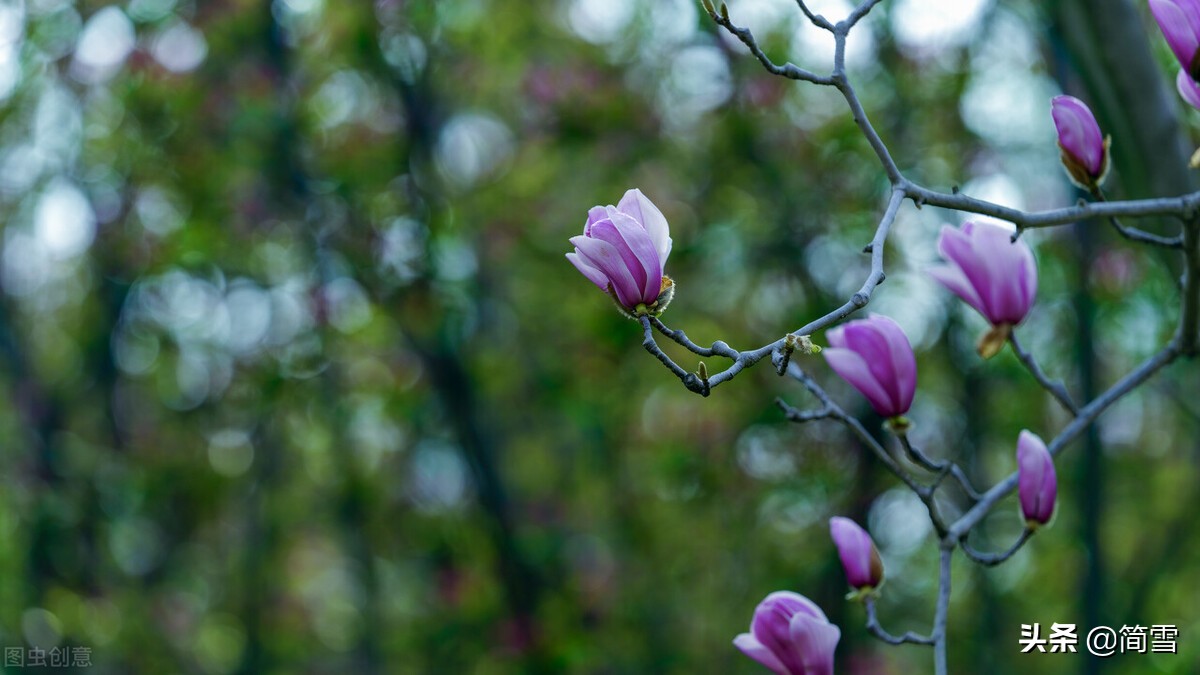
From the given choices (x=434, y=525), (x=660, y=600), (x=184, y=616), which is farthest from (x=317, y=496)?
(x=660, y=600)

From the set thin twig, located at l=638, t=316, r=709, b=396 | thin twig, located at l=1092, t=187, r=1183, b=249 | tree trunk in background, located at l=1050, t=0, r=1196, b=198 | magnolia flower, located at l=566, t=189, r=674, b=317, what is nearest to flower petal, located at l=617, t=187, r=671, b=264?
magnolia flower, located at l=566, t=189, r=674, b=317

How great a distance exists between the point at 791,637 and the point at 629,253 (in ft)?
1.44

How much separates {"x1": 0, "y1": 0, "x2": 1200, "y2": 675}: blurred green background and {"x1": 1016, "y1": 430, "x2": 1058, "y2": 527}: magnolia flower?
1380 mm

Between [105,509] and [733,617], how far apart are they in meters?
2.86

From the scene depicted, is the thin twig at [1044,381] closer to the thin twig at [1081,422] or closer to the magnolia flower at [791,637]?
the thin twig at [1081,422]

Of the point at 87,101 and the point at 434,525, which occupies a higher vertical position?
the point at 87,101

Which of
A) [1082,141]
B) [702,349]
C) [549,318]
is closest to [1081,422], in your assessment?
[1082,141]

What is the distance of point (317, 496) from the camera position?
612cm

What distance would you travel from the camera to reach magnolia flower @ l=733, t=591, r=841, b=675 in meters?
1.17

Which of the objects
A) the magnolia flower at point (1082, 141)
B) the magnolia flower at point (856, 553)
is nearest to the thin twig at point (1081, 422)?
the magnolia flower at point (856, 553)

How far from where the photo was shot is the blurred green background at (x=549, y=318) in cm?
341

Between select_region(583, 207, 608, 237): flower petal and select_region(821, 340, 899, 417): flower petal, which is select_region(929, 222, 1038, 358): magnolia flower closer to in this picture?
select_region(821, 340, 899, 417): flower petal

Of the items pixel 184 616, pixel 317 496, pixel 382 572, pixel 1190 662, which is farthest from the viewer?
pixel 382 572

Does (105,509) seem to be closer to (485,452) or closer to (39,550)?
(39,550)
